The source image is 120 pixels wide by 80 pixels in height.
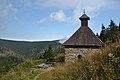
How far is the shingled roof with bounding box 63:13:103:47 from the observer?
24531 mm

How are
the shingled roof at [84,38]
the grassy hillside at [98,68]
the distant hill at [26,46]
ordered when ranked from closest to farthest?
the grassy hillside at [98,68] → the shingled roof at [84,38] → the distant hill at [26,46]

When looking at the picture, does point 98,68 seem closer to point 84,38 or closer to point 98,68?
point 98,68

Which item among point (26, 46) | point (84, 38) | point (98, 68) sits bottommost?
point (98, 68)

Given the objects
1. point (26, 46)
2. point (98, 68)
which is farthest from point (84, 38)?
point (26, 46)

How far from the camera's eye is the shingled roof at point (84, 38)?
24531 millimetres

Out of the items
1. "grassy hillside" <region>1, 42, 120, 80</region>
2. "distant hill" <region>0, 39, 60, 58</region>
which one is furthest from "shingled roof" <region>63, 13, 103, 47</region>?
"distant hill" <region>0, 39, 60, 58</region>

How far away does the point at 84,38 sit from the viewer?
25078 mm

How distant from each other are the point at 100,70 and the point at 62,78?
40.5 inches

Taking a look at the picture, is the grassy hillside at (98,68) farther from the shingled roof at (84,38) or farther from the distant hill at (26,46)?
the distant hill at (26,46)

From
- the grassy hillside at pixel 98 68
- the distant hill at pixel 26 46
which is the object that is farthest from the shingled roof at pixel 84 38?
the distant hill at pixel 26 46

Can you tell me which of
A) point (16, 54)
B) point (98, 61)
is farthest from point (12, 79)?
point (16, 54)

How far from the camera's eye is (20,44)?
141 meters

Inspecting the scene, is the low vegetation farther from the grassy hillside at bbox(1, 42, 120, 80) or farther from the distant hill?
the distant hill

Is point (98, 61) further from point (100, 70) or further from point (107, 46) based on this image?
point (107, 46)
